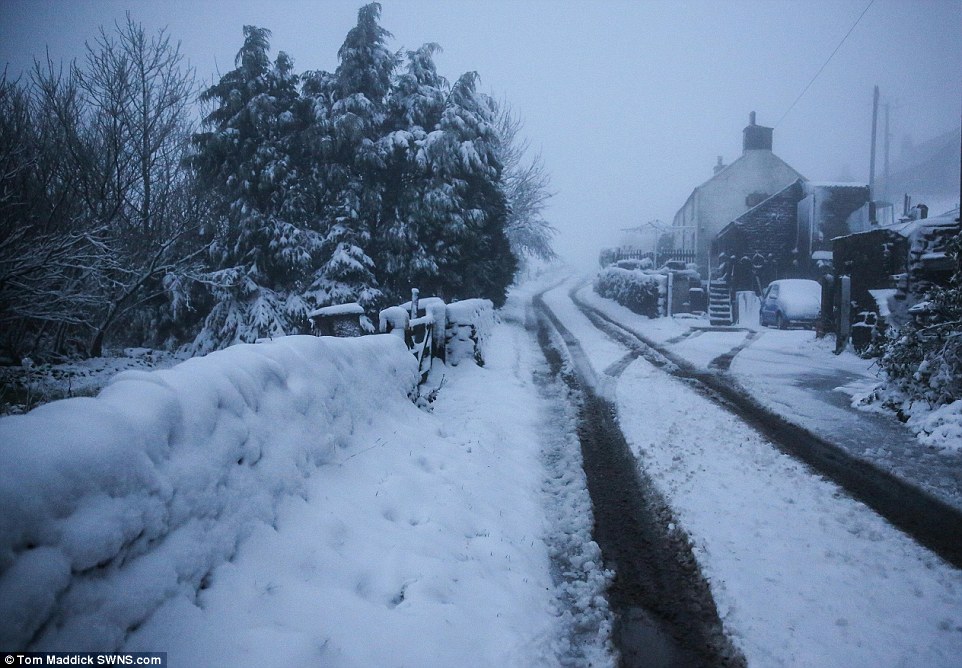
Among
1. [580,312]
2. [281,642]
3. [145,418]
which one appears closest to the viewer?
[281,642]

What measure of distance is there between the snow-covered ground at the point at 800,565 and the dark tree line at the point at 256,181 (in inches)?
424

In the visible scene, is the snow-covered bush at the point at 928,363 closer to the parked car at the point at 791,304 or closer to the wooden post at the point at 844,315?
the wooden post at the point at 844,315

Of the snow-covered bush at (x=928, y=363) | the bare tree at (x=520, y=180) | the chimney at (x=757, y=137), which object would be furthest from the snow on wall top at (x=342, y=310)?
the chimney at (x=757, y=137)

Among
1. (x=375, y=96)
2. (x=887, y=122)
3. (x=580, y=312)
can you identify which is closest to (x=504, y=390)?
(x=375, y=96)

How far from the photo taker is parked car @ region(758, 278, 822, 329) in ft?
57.4

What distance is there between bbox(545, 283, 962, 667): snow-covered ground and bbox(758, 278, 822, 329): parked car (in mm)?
15026

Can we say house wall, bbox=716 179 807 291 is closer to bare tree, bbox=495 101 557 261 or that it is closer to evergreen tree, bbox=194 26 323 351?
bare tree, bbox=495 101 557 261

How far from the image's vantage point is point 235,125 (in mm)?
13625

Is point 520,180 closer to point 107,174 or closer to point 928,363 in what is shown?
point 107,174

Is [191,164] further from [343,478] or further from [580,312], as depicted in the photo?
[580,312]

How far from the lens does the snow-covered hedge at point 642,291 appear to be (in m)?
20.1

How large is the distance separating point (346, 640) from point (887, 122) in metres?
60.3

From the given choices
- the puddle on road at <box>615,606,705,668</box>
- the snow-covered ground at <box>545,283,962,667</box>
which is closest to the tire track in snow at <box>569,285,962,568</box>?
the snow-covered ground at <box>545,283,962,667</box>

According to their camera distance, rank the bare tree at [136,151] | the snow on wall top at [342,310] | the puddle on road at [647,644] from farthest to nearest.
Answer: the bare tree at [136,151], the snow on wall top at [342,310], the puddle on road at [647,644]
